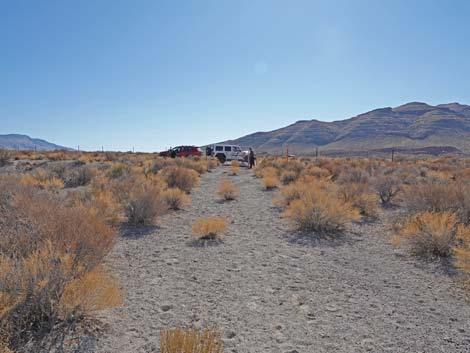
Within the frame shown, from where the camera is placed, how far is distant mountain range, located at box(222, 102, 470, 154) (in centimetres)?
11175

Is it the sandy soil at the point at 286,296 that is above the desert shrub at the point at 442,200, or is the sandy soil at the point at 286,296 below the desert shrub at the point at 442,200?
below

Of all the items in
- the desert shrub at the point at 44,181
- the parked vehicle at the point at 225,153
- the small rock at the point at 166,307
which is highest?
the parked vehicle at the point at 225,153

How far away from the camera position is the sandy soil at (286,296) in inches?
151

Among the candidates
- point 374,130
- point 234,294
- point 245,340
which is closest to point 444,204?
point 234,294

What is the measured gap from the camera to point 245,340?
12.4ft

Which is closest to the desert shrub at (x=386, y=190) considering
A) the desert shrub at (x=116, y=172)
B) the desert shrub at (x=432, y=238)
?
the desert shrub at (x=432, y=238)

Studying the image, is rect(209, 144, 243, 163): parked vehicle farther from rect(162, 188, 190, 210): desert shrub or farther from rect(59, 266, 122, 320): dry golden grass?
rect(59, 266, 122, 320): dry golden grass

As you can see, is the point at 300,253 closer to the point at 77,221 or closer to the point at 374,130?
the point at 77,221

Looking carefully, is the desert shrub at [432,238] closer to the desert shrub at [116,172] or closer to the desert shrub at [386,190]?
the desert shrub at [386,190]

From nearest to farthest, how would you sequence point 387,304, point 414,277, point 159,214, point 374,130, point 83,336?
point 83,336 → point 387,304 → point 414,277 → point 159,214 → point 374,130

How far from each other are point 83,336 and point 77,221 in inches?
81.7

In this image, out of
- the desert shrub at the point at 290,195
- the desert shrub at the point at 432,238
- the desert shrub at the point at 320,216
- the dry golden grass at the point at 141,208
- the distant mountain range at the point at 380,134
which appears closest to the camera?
the desert shrub at the point at 432,238

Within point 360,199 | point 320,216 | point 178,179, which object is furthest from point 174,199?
point 360,199

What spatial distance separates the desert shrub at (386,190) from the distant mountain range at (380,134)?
80934 millimetres
